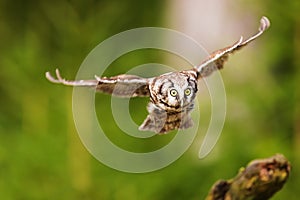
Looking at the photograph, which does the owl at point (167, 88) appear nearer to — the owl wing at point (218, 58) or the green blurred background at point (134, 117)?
the owl wing at point (218, 58)

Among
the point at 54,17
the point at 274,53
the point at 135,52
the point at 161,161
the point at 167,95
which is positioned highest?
the point at 54,17

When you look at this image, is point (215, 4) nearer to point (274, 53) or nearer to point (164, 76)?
point (274, 53)

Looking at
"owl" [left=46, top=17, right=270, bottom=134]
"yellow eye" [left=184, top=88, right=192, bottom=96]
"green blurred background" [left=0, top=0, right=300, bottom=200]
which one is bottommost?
"yellow eye" [left=184, top=88, right=192, bottom=96]

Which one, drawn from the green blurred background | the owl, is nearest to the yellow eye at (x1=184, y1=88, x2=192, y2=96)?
the owl

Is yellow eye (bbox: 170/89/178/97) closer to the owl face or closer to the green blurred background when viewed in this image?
the owl face

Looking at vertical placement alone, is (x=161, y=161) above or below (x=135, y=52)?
below

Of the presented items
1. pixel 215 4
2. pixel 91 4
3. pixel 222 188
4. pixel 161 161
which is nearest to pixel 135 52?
pixel 91 4

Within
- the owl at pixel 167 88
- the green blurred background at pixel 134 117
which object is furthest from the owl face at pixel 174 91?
the green blurred background at pixel 134 117

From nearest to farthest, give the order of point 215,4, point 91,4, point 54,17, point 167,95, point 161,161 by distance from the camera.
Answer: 1. point 167,95
2. point 161,161
3. point 91,4
4. point 54,17
5. point 215,4
